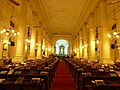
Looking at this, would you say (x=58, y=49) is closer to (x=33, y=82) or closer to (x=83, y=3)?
(x=83, y=3)

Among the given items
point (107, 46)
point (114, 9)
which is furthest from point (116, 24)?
point (107, 46)

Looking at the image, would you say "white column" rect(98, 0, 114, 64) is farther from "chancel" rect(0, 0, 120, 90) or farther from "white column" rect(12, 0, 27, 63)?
"white column" rect(12, 0, 27, 63)

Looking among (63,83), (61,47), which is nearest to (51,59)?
(63,83)

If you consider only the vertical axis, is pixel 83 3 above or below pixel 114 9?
above

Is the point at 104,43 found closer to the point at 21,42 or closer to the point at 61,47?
the point at 21,42

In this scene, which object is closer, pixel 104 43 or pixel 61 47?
pixel 104 43

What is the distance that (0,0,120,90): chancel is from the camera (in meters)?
4.88

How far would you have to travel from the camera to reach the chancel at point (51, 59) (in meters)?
4.88

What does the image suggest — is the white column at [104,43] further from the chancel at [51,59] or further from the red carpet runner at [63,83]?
the red carpet runner at [63,83]

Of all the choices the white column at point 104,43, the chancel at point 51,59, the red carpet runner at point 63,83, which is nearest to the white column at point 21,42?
the chancel at point 51,59

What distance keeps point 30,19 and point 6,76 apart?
1085cm

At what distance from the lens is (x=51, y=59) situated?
20.0 m

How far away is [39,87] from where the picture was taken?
3.73 metres

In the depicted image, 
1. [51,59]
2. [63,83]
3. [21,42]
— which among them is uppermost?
[21,42]
